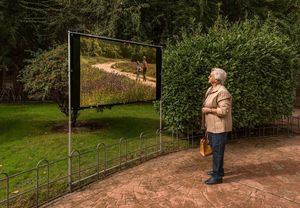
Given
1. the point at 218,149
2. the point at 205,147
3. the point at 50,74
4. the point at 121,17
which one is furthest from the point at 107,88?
the point at 121,17

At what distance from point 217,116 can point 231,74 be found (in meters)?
3.19

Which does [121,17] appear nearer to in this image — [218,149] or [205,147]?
[205,147]

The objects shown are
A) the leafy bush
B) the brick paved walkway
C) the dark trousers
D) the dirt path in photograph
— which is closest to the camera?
the brick paved walkway

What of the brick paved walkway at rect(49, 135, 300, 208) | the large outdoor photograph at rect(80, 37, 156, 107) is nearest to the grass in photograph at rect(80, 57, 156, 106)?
the large outdoor photograph at rect(80, 37, 156, 107)

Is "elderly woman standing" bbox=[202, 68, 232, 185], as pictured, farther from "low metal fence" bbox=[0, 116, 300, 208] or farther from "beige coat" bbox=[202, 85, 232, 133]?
"low metal fence" bbox=[0, 116, 300, 208]

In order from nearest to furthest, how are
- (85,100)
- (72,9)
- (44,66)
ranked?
(85,100)
(44,66)
(72,9)

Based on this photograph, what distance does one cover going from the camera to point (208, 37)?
9992mm

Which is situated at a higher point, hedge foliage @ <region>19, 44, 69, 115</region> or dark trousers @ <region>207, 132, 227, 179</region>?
hedge foliage @ <region>19, 44, 69, 115</region>

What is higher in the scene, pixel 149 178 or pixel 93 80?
pixel 93 80

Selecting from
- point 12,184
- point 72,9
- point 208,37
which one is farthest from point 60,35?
point 12,184

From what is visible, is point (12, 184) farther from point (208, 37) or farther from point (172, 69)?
A: point (208, 37)

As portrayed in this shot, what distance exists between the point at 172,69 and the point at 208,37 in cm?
139

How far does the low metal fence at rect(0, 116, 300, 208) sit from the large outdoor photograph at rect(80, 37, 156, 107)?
0.92 meters

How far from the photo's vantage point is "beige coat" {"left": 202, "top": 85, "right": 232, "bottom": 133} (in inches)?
→ 250
